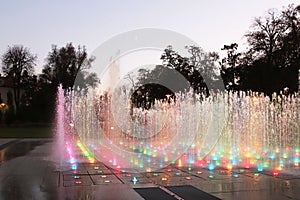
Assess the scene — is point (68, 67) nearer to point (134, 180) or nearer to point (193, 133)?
point (193, 133)

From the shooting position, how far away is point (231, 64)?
60562 millimetres

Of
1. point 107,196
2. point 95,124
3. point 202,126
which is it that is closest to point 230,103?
point 202,126

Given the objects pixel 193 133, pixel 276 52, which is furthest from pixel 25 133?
pixel 276 52

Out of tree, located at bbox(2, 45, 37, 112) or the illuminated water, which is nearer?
the illuminated water

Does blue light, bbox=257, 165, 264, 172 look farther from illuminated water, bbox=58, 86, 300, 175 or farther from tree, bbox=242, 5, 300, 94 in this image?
tree, bbox=242, 5, 300, 94

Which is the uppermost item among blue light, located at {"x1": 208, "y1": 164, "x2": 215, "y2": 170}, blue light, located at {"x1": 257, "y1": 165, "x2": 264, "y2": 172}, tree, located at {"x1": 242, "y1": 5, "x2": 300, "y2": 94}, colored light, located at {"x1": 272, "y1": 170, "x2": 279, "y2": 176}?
tree, located at {"x1": 242, "y1": 5, "x2": 300, "y2": 94}

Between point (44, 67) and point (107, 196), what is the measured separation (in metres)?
60.5

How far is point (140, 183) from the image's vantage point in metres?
8.56

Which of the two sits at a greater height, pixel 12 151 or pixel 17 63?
pixel 17 63

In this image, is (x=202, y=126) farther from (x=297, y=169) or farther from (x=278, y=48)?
(x=278, y=48)

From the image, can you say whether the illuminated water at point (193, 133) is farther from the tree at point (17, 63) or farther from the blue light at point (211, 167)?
the tree at point (17, 63)

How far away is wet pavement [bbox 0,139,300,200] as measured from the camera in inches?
288

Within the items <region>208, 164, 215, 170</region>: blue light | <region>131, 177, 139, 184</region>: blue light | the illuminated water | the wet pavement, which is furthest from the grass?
<region>131, 177, 139, 184</region>: blue light

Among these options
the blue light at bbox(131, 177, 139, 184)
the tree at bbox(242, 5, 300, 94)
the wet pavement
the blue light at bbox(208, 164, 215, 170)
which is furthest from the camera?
the tree at bbox(242, 5, 300, 94)
